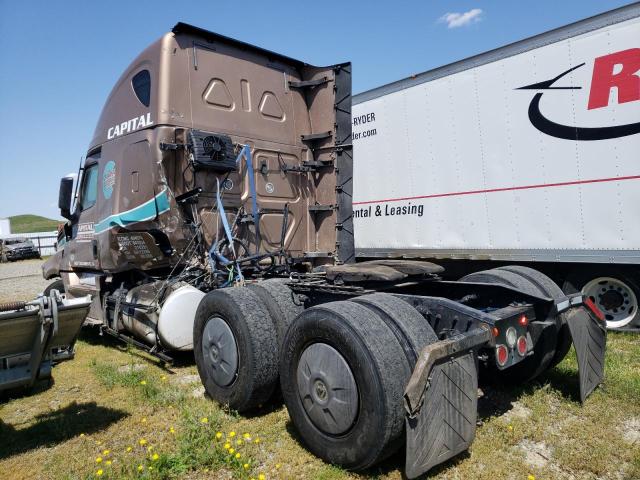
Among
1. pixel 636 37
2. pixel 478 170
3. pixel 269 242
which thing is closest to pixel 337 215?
pixel 269 242

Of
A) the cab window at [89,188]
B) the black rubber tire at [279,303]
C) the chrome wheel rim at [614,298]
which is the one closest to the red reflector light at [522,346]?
the black rubber tire at [279,303]

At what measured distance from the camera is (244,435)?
3.33 m

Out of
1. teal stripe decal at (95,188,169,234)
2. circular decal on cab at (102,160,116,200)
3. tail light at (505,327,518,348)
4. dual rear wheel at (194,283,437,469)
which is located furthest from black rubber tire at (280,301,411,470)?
circular decal on cab at (102,160,116,200)

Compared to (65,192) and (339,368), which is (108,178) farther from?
(339,368)

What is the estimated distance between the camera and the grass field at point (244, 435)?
2879 mm

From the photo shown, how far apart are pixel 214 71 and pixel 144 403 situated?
355 centimetres

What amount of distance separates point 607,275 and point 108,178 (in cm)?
Answer: 652

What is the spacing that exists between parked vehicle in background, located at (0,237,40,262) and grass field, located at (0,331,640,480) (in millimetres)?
33653

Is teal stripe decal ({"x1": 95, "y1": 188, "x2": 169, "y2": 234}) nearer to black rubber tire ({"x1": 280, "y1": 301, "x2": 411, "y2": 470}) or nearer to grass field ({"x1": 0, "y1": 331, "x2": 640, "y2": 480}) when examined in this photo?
grass field ({"x1": 0, "y1": 331, "x2": 640, "y2": 480})

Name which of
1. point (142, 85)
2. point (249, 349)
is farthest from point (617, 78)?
point (142, 85)

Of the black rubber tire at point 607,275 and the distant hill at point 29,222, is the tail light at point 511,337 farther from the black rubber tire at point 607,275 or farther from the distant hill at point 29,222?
the distant hill at point 29,222

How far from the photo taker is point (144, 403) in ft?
13.6

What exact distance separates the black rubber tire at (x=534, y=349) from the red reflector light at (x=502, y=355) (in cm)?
62

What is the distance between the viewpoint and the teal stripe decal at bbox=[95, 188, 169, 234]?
5.10 m
